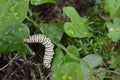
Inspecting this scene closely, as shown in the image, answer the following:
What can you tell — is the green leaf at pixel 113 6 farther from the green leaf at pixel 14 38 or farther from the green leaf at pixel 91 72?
the green leaf at pixel 14 38

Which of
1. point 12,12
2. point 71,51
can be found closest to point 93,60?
point 71,51

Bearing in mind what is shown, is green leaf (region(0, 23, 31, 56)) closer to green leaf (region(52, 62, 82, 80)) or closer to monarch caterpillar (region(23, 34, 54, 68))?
monarch caterpillar (region(23, 34, 54, 68))

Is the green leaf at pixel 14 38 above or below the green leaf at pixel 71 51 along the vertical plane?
above

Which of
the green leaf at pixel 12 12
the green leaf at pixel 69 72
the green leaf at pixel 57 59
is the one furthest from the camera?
the green leaf at pixel 57 59

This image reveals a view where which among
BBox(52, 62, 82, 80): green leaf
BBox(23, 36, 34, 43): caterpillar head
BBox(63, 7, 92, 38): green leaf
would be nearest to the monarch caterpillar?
BBox(23, 36, 34, 43): caterpillar head

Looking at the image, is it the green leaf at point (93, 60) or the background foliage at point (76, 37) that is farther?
the green leaf at point (93, 60)

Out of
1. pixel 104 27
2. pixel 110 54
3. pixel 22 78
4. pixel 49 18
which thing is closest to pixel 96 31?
pixel 104 27

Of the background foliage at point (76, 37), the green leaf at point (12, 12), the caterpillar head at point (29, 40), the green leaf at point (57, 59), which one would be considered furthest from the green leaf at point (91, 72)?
the green leaf at point (12, 12)

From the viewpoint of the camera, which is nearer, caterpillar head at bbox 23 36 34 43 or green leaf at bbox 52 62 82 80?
green leaf at bbox 52 62 82 80
